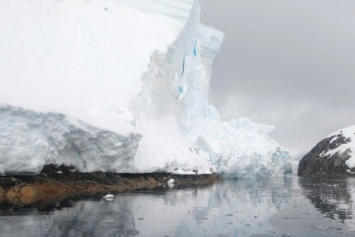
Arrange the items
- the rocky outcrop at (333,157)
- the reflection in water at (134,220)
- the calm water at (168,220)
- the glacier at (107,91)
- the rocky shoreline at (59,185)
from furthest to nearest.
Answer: the rocky outcrop at (333,157) → the glacier at (107,91) → the rocky shoreline at (59,185) → the calm water at (168,220) → the reflection in water at (134,220)

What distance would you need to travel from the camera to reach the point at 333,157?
95188 mm

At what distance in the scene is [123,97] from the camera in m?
24.6

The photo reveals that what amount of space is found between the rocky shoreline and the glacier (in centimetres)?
46

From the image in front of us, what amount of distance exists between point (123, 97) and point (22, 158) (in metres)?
10.9

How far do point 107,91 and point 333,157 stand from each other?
3219 inches

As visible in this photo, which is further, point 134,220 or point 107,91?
point 107,91

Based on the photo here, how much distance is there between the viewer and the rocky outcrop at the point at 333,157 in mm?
90875

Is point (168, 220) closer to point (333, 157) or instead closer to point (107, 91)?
point (107, 91)

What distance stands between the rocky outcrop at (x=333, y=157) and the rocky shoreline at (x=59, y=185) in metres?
75.3

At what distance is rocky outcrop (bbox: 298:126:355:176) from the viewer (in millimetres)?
90875

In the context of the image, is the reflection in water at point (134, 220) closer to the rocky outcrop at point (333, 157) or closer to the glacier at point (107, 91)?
the glacier at point (107, 91)

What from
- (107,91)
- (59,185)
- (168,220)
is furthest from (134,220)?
(107,91)

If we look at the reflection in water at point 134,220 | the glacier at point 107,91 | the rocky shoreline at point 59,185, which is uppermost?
the glacier at point 107,91

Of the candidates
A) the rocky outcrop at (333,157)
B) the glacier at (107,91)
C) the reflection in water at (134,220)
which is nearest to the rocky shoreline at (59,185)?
the glacier at (107,91)
